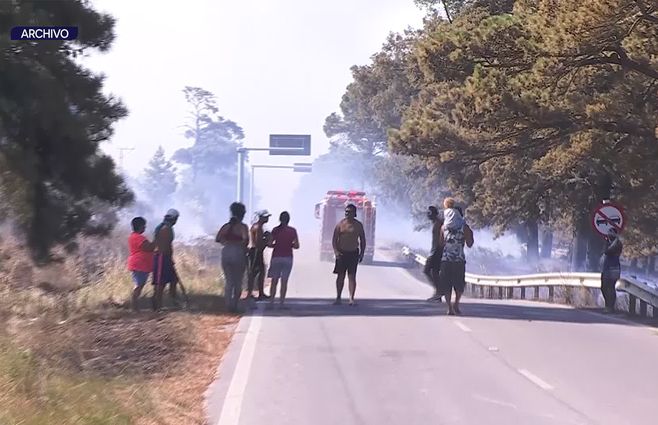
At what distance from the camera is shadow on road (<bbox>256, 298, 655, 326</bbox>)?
1717 cm

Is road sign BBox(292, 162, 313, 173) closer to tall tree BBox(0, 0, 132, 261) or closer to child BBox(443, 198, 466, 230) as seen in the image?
tall tree BBox(0, 0, 132, 261)

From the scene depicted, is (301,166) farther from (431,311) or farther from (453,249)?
(453,249)

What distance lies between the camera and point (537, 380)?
10.8 meters

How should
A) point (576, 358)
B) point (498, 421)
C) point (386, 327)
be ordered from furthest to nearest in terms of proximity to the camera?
point (386, 327)
point (576, 358)
point (498, 421)

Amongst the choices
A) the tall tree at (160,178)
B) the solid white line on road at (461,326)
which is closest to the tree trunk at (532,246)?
the solid white line on road at (461,326)

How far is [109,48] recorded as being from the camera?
63.1 feet

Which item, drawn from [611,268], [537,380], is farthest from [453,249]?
[537,380]

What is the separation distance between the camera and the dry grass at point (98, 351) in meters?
8.52

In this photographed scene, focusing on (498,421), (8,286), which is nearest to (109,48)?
(8,286)

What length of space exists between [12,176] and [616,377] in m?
11.7

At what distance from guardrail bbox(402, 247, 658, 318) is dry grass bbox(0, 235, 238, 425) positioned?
8.11 metres

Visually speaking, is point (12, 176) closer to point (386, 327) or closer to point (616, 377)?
point (386, 327)

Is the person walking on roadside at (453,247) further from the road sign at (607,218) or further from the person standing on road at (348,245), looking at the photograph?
the road sign at (607,218)

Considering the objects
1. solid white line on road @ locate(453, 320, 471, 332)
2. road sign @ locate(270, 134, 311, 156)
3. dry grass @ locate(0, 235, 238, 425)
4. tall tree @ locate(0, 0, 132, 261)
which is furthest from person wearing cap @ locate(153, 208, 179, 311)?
road sign @ locate(270, 134, 311, 156)
